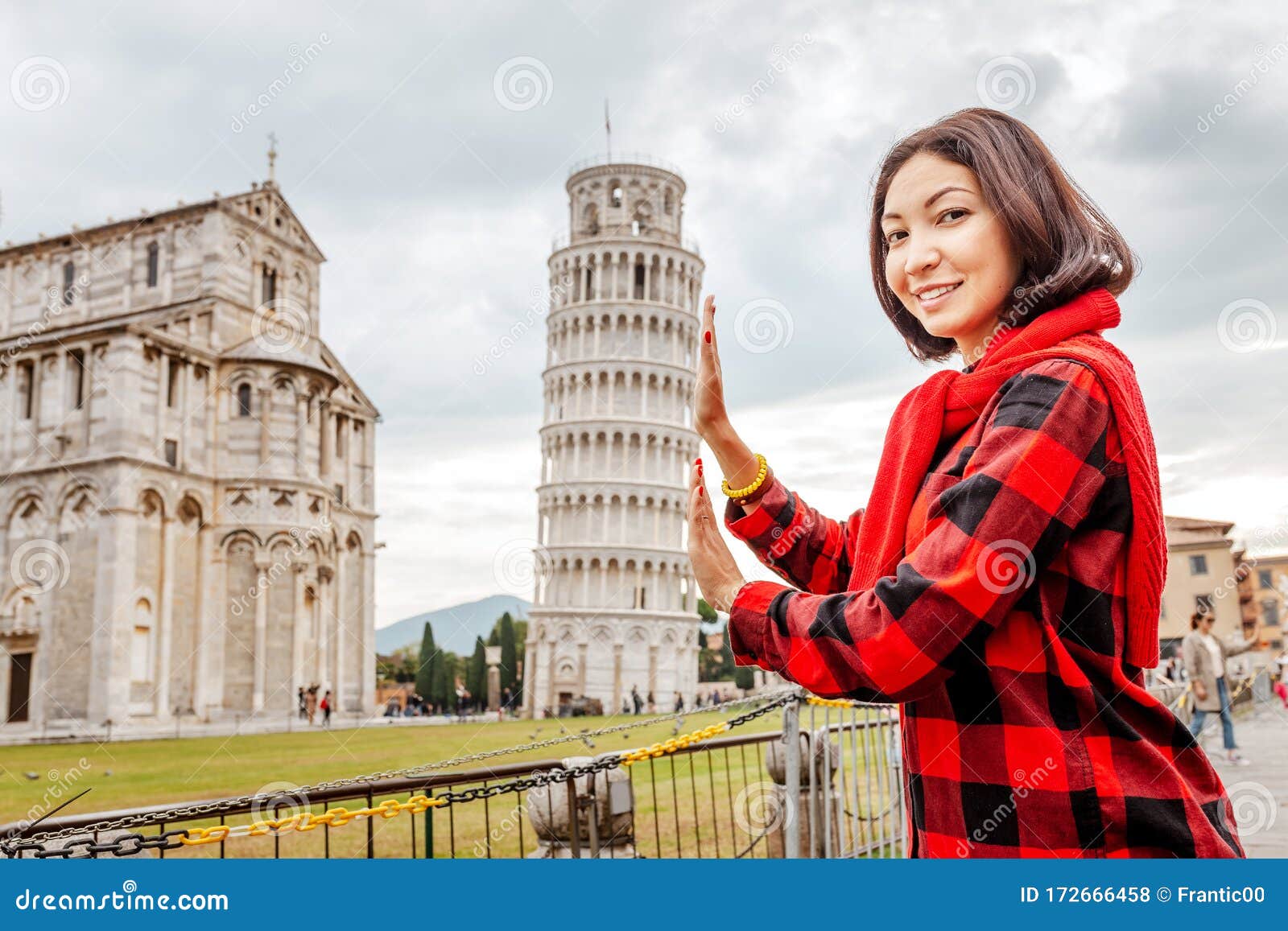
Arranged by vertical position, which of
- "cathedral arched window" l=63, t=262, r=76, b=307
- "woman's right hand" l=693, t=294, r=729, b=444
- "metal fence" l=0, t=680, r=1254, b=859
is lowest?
"metal fence" l=0, t=680, r=1254, b=859

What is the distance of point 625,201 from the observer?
190 feet

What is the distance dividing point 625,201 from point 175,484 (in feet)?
111

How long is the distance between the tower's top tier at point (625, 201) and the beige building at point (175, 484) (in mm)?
22707

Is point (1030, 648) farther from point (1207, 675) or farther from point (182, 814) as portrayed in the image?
point (1207, 675)

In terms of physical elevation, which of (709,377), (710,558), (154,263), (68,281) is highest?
(68,281)

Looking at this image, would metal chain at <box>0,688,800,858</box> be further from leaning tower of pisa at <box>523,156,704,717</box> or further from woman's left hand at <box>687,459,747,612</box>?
leaning tower of pisa at <box>523,156,704,717</box>

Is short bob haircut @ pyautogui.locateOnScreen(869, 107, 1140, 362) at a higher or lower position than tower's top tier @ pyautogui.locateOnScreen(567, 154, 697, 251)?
lower

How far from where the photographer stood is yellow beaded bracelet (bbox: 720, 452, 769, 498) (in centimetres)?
195

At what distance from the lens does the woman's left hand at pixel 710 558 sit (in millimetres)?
1579

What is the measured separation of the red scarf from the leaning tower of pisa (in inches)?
1988

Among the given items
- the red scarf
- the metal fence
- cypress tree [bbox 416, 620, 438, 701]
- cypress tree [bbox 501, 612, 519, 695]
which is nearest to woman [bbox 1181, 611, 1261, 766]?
the metal fence

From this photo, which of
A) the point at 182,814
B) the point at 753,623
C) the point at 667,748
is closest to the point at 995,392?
the point at 753,623
